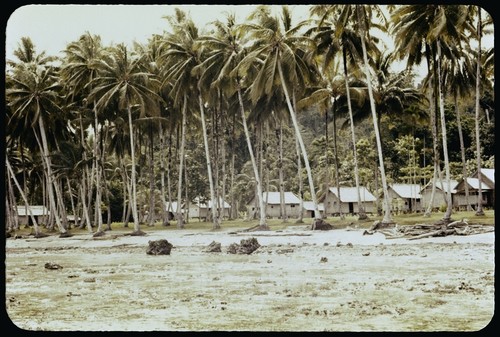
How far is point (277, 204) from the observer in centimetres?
878

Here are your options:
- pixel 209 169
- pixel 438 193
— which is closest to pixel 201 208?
pixel 209 169

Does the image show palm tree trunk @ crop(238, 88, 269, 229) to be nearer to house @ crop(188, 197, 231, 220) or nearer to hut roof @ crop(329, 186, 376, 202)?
house @ crop(188, 197, 231, 220)

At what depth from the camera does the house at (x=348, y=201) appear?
29.4 ft

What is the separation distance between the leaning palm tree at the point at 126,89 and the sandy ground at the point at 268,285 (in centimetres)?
174

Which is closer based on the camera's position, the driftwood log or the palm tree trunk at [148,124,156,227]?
the driftwood log

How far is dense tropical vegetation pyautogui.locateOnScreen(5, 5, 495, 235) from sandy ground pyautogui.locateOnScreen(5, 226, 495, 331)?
59 centimetres

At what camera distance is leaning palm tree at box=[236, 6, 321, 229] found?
367 inches

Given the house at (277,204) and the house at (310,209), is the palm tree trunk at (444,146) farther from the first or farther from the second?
the house at (277,204)

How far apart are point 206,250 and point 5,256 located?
2.46 meters

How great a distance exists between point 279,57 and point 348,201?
7.89 feet

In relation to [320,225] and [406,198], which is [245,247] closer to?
[320,225]

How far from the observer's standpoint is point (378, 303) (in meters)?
7.52

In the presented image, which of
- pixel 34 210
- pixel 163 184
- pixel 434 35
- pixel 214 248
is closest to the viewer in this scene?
pixel 214 248

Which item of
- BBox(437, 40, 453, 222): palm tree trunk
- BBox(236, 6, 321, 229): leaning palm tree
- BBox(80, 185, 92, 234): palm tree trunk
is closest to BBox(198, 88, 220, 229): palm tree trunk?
BBox(236, 6, 321, 229): leaning palm tree
